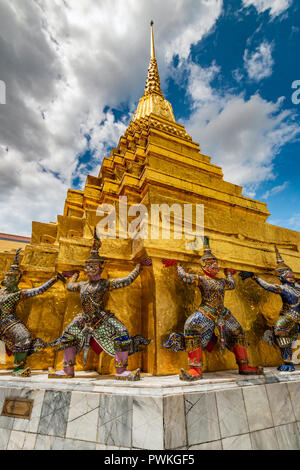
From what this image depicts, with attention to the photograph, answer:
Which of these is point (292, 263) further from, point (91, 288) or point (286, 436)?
point (91, 288)

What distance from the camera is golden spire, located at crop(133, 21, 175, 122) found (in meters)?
13.9

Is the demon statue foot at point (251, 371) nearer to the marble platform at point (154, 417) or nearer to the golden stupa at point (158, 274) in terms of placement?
the marble platform at point (154, 417)

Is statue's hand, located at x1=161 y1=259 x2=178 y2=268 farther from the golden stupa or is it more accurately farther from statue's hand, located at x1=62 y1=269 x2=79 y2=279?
statue's hand, located at x1=62 y1=269 x2=79 y2=279

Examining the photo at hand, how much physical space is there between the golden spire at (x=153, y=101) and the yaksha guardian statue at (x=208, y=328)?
12143 millimetres

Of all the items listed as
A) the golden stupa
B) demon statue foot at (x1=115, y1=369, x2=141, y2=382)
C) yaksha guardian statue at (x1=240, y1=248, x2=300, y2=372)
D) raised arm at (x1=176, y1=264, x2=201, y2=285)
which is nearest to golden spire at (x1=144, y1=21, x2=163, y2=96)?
the golden stupa

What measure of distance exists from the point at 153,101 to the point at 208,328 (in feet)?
50.8

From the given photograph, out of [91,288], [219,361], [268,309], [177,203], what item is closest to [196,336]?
[219,361]

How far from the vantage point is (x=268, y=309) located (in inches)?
179

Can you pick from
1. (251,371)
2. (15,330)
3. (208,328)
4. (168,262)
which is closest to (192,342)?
(208,328)

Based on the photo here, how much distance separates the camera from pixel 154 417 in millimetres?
2047

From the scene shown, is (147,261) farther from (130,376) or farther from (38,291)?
(38,291)

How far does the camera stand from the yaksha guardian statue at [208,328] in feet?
9.98

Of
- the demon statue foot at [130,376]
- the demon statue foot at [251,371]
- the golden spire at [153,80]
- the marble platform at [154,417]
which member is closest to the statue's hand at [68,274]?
the marble platform at [154,417]

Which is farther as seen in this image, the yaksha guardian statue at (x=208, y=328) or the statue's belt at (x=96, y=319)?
the statue's belt at (x=96, y=319)
